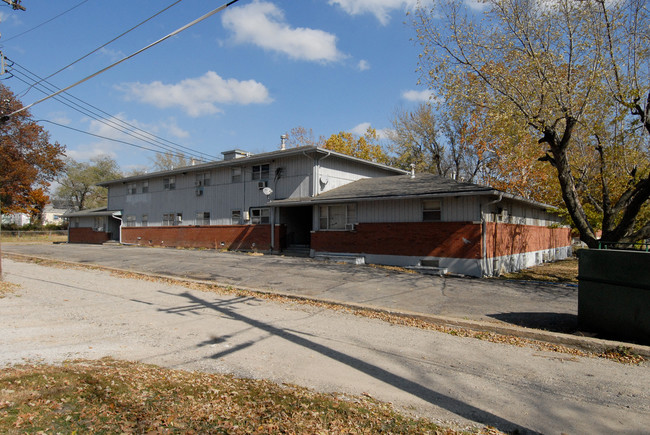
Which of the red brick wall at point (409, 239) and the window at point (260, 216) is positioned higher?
the window at point (260, 216)

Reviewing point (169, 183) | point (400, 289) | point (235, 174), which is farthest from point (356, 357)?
point (169, 183)

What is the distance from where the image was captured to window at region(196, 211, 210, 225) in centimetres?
2722

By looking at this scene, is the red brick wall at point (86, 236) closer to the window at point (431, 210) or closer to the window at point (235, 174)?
the window at point (235, 174)

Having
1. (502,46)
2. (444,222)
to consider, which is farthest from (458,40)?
(444,222)

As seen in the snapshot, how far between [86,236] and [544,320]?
131 ft

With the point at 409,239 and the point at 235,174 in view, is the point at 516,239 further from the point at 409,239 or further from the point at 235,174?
the point at 235,174

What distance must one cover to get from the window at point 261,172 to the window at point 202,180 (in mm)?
4701

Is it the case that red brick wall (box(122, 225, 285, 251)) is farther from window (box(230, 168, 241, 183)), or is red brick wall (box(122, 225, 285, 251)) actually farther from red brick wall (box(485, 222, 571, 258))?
red brick wall (box(485, 222, 571, 258))

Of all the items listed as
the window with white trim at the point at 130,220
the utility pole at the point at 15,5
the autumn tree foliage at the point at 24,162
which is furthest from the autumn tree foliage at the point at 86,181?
the utility pole at the point at 15,5

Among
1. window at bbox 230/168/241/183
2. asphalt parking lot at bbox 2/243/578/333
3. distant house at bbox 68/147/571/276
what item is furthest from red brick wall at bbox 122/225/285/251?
asphalt parking lot at bbox 2/243/578/333

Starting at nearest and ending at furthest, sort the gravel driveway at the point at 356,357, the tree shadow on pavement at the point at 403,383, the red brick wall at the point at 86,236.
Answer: the tree shadow on pavement at the point at 403,383
the gravel driveway at the point at 356,357
the red brick wall at the point at 86,236

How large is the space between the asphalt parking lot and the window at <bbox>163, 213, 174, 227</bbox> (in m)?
12.1

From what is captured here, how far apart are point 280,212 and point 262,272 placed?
8199 millimetres

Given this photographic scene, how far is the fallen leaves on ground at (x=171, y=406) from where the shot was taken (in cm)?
338
